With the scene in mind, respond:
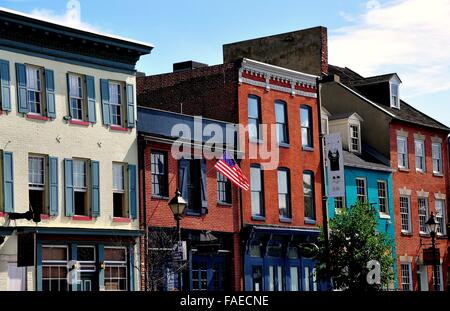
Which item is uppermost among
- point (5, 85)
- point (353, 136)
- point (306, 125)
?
point (353, 136)

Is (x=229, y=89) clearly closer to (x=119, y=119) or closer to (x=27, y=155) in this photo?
(x=119, y=119)

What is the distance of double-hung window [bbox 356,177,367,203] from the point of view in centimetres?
5000

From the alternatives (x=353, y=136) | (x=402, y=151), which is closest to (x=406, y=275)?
(x=402, y=151)

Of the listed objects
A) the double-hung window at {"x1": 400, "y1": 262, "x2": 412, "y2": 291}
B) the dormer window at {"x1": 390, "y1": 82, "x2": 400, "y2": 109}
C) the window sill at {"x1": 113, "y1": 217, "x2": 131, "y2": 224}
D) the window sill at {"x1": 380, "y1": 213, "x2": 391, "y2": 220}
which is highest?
the dormer window at {"x1": 390, "y1": 82, "x2": 400, "y2": 109}

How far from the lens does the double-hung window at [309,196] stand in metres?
46.2

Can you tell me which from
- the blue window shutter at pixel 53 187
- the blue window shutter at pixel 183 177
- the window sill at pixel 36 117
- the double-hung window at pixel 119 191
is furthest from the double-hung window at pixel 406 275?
the window sill at pixel 36 117

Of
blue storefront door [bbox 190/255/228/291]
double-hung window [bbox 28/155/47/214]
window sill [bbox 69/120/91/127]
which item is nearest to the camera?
double-hung window [bbox 28/155/47/214]

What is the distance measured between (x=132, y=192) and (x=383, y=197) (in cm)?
1952

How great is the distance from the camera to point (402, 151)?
54219 millimetres

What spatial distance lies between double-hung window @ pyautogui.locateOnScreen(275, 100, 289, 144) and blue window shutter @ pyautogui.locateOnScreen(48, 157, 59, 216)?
13457mm

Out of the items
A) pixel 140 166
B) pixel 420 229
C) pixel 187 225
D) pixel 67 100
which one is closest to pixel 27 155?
pixel 67 100

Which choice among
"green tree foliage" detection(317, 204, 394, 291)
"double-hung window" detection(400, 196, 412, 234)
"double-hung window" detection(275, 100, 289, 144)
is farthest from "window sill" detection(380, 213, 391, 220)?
"green tree foliage" detection(317, 204, 394, 291)

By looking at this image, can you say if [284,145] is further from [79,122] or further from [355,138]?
[79,122]

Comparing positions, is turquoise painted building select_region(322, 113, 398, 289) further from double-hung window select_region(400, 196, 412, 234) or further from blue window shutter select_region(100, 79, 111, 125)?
blue window shutter select_region(100, 79, 111, 125)
